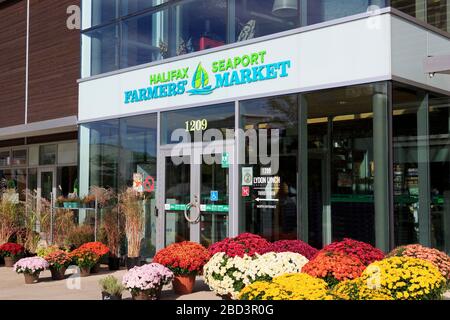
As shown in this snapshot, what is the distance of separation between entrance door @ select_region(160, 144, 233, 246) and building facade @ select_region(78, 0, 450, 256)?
31 mm

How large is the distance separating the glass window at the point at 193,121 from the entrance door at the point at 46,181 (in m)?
7.70

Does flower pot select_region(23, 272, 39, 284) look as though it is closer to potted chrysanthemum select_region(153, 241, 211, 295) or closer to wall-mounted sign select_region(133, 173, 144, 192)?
potted chrysanthemum select_region(153, 241, 211, 295)

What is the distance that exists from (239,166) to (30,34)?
10.4m

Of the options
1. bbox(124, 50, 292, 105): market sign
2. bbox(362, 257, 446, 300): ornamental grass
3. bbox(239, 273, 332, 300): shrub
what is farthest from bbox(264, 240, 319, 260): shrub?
bbox(124, 50, 292, 105): market sign

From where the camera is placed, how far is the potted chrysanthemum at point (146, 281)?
27.9 ft

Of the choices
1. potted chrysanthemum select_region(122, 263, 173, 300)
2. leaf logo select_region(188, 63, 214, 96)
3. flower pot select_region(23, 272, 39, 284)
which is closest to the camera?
potted chrysanthemum select_region(122, 263, 173, 300)

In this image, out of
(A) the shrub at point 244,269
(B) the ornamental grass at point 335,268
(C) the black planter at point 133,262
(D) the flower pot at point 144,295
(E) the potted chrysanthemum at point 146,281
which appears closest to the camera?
(B) the ornamental grass at point 335,268

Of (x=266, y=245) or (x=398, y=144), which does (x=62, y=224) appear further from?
(x=398, y=144)

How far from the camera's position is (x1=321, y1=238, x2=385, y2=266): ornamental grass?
27.0 ft

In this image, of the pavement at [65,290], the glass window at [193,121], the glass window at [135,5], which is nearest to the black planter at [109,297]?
the pavement at [65,290]

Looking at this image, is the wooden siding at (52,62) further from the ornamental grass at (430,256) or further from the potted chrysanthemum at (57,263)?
the ornamental grass at (430,256)

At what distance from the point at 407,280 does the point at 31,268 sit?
6.95m

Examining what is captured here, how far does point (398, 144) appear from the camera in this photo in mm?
9633
